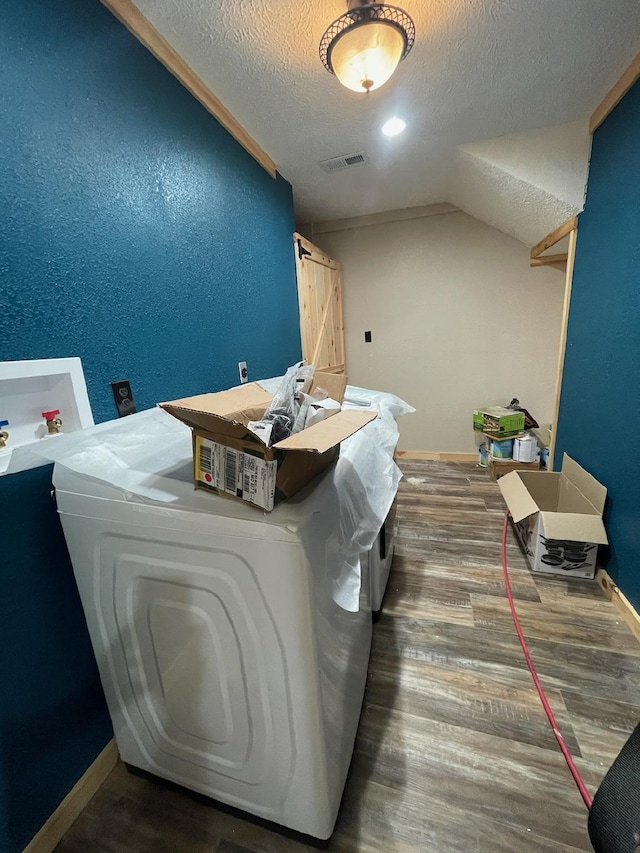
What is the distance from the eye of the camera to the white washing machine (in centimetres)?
71

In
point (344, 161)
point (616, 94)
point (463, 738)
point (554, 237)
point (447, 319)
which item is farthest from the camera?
point (447, 319)

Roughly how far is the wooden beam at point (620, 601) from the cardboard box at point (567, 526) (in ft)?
0.21

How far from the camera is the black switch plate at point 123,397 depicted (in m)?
1.24

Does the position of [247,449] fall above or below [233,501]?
above

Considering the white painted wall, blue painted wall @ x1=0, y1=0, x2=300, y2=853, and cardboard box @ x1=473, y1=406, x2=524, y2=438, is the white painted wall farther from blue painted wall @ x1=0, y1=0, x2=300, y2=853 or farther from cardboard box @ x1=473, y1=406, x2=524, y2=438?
blue painted wall @ x1=0, y1=0, x2=300, y2=853

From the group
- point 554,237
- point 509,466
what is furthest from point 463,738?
point 554,237

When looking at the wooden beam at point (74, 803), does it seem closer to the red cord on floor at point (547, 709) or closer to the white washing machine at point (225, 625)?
the white washing machine at point (225, 625)

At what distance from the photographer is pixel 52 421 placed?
102 cm

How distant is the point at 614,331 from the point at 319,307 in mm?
2220

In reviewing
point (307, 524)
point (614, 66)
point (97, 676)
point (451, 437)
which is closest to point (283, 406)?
point (307, 524)

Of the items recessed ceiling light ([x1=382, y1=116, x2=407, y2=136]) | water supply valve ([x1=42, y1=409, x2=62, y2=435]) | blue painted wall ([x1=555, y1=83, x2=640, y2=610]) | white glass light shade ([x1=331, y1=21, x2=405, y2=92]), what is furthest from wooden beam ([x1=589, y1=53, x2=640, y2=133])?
water supply valve ([x1=42, y1=409, x2=62, y2=435])

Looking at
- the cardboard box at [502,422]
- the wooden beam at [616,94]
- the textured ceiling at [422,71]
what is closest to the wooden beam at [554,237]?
the textured ceiling at [422,71]

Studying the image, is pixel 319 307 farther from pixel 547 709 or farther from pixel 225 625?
pixel 547 709

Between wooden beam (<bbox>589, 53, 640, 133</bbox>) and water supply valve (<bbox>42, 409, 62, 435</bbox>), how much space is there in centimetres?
279
